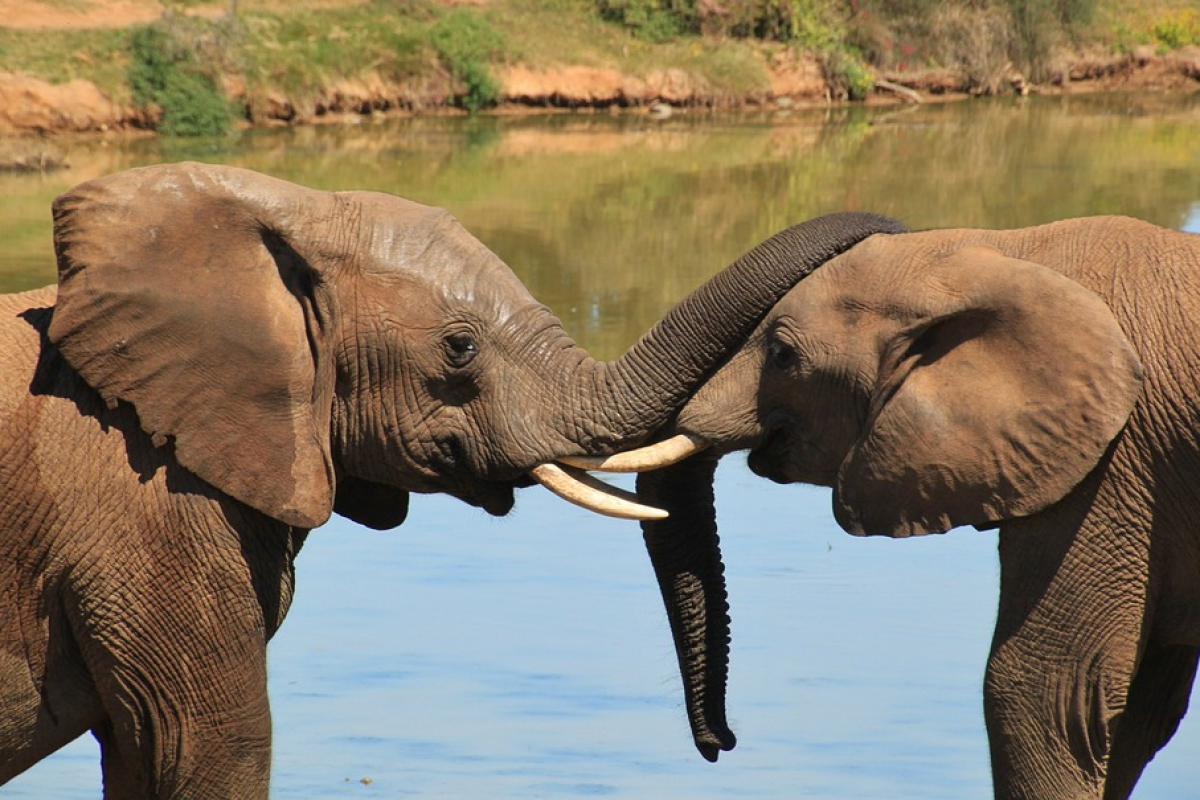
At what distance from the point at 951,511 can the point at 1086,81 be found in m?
38.5

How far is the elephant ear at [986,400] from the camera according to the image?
205 inches

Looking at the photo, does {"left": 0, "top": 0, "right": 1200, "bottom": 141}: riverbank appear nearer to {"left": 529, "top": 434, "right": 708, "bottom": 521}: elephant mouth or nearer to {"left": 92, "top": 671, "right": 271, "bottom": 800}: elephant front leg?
{"left": 529, "top": 434, "right": 708, "bottom": 521}: elephant mouth

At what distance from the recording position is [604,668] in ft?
24.9

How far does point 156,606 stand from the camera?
188 inches

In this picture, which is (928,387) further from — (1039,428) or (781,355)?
(781,355)

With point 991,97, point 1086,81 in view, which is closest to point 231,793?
point 991,97

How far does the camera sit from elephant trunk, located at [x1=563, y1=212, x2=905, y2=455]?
5488 millimetres

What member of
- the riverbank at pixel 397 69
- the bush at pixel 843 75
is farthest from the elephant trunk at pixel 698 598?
the bush at pixel 843 75

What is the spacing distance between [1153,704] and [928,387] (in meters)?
1.34

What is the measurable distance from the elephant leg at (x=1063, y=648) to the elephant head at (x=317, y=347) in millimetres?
1068

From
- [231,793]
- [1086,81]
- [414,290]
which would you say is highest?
[414,290]

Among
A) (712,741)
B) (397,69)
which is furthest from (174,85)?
(712,741)

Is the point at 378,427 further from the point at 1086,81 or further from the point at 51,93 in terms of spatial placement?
the point at 1086,81

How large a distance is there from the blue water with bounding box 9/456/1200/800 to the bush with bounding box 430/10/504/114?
2306 centimetres
